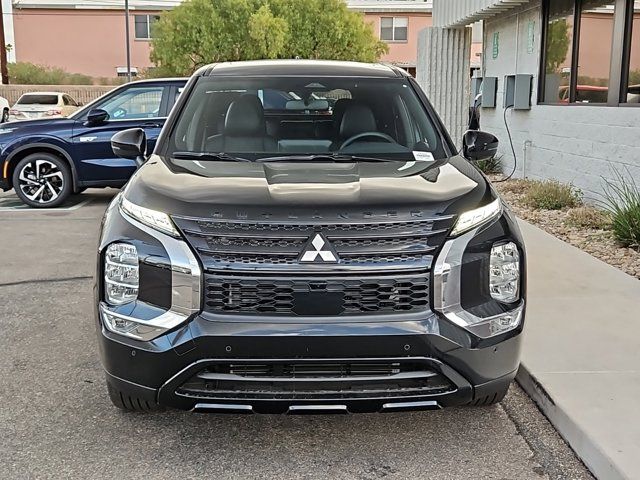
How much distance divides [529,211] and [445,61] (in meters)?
7.33

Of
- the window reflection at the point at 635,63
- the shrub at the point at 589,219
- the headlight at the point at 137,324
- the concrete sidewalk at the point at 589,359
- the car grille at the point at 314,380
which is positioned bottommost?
the concrete sidewalk at the point at 589,359

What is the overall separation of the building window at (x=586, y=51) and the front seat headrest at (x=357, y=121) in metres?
5.10

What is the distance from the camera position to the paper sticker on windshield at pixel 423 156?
4.22 meters

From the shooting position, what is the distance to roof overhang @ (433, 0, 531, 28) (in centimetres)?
1189

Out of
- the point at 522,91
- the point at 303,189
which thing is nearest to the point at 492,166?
the point at 522,91

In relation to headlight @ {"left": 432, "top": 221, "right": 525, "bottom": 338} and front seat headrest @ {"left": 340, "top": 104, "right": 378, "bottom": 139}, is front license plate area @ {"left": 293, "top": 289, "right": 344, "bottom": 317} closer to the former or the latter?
headlight @ {"left": 432, "top": 221, "right": 525, "bottom": 338}

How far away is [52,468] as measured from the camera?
11.0 ft

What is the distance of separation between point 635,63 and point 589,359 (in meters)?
5.48

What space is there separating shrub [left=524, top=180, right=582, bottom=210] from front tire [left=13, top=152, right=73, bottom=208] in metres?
6.32

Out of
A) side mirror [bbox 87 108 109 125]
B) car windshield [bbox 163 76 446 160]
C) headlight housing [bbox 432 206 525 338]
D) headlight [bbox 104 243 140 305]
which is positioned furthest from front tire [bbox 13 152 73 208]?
headlight housing [bbox 432 206 525 338]

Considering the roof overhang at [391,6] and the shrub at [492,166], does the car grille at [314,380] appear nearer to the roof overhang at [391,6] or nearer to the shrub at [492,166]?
the shrub at [492,166]

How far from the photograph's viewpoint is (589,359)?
4340 millimetres

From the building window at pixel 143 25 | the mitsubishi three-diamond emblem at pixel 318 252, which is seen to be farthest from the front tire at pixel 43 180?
the building window at pixel 143 25

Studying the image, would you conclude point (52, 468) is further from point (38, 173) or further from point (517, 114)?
point (517, 114)
